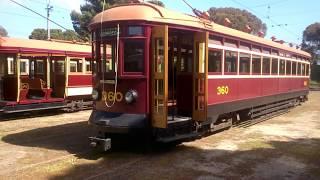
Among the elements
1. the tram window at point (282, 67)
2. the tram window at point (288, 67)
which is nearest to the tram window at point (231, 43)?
the tram window at point (282, 67)

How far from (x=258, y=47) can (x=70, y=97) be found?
27.7 feet

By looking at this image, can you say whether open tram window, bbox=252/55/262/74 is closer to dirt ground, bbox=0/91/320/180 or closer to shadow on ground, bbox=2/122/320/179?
dirt ground, bbox=0/91/320/180

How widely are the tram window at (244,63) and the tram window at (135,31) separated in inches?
191

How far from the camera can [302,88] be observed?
23281 millimetres

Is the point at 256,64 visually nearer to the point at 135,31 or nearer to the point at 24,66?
the point at 135,31

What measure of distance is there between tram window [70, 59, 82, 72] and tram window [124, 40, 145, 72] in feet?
31.8

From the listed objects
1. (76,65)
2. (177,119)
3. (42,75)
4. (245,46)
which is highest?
(245,46)

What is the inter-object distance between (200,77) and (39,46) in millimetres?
8933

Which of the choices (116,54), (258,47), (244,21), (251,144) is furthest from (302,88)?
(244,21)

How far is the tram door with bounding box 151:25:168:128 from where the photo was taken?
9062 millimetres

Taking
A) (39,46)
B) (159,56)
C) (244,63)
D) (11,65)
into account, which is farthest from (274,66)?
(11,65)

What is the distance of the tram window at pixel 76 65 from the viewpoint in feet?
61.0

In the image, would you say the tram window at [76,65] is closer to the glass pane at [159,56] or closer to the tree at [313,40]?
the glass pane at [159,56]

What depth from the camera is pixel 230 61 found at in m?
12.3
